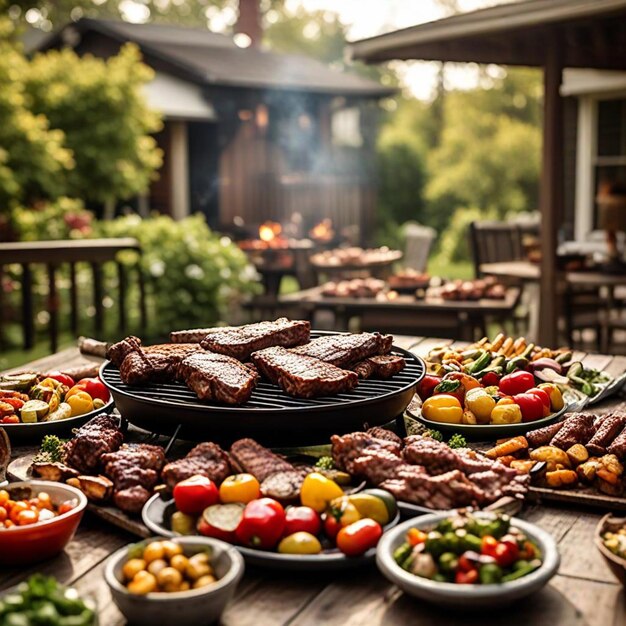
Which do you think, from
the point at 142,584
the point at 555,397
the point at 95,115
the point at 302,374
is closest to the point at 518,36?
the point at 555,397

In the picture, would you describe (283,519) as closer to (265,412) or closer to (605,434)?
(265,412)

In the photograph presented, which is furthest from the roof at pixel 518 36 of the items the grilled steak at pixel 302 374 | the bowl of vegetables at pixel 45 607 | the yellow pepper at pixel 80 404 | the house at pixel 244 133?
the house at pixel 244 133

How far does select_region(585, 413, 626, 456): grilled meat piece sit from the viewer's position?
125 inches

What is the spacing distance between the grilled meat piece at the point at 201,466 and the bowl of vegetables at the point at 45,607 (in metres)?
0.82

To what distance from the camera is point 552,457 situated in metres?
3.11

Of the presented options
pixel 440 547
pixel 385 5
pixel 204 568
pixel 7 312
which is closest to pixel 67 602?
pixel 204 568

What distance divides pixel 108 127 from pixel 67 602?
14.9 meters

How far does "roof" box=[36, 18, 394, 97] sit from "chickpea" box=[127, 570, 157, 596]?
60.9 ft

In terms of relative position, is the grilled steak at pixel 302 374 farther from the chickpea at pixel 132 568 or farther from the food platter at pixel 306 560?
the chickpea at pixel 132 568

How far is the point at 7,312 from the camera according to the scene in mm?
10672

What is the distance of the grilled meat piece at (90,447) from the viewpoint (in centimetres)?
310

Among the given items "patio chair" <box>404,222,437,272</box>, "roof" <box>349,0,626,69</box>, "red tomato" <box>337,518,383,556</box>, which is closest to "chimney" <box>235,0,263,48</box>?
"patio chair" <box>404,222,437,272</box>

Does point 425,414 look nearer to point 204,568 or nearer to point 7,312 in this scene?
point 204,568

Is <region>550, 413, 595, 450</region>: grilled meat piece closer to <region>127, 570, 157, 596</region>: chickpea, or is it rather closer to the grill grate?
the grill grate
